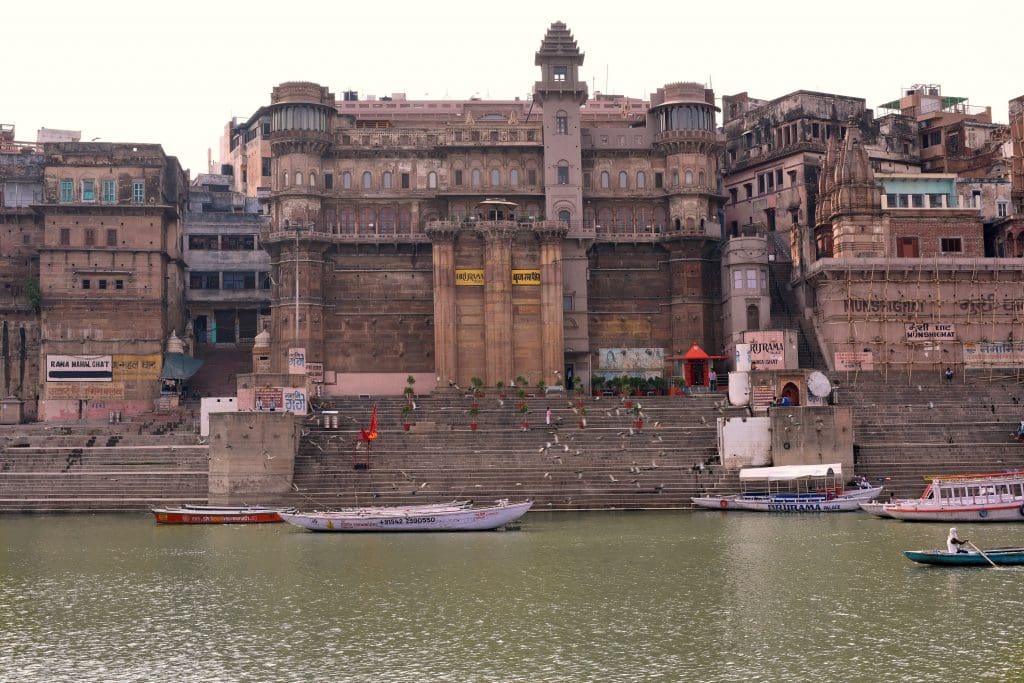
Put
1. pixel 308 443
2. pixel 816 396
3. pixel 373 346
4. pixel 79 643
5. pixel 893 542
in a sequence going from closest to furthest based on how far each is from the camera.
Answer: pixel 79 643 → pixel 893 542 → pixel 308 443 → pixel 816 396 → pixel 373 346

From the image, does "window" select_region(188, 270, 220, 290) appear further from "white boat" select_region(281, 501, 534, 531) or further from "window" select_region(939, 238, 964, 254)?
"window" select_region(939, 238, 964, 254)

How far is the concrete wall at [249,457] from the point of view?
66.4m

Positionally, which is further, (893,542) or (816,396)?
(816,396)

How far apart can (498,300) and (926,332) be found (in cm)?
2757

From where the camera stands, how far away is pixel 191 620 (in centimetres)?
3800

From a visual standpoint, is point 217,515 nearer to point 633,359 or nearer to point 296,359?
point 296,359

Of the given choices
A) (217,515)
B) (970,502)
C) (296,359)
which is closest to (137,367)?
(296,359)

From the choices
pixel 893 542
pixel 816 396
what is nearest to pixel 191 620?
pixel 893 542

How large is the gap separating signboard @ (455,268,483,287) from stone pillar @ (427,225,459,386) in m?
0.53

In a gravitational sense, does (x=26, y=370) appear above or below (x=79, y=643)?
Answer: above

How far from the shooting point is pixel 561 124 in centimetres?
9112

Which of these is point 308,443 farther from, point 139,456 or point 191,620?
point 191,620

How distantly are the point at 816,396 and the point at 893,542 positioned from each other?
23.2 meters

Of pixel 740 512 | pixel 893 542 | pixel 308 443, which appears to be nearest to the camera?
pixel 893 542
